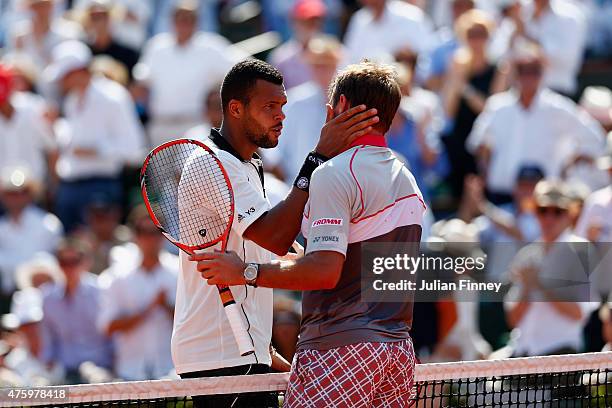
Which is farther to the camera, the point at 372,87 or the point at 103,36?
the point at 103,36

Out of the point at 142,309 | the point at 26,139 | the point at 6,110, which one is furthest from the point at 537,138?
the point at 6,110

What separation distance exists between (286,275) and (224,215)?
426mm

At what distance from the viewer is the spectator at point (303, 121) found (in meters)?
9.94

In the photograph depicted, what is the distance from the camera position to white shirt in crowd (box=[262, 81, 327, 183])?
32.6 feet

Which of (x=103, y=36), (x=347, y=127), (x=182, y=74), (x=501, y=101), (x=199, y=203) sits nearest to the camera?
(x=347, y=127)

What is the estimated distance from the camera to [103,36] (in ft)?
39.6

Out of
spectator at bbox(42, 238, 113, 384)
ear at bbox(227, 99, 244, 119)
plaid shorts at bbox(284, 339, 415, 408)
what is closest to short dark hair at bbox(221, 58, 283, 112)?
ear at bbox(227, 99, 244, 119)

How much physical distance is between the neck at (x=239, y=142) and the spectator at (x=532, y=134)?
5.95 metres

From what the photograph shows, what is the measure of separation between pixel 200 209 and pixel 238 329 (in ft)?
1.63

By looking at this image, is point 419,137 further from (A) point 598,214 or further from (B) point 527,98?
(A) point 598,214

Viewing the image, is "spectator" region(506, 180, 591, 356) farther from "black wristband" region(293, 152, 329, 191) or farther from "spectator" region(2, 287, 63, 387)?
"black wristband" region(293, 152, 329, 191)

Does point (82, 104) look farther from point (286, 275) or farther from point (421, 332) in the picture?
point (286, 275)

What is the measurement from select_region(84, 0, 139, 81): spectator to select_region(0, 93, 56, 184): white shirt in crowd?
1.24 meters

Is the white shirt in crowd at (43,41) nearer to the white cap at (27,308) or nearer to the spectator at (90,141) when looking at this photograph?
the spectator at (90,141)
